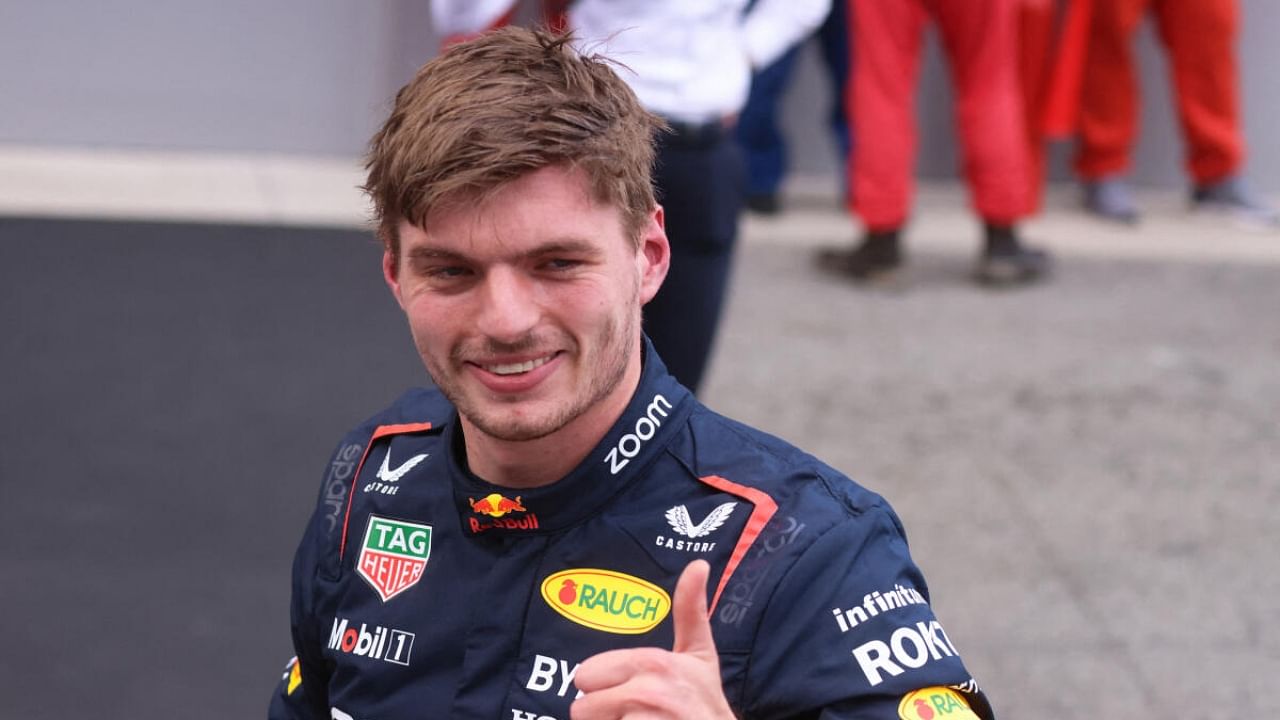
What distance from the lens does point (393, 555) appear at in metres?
2.10

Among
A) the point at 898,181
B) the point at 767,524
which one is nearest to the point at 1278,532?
the point at 898,181

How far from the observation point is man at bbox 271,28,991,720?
1.82 metres

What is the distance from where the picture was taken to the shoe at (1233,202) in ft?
23.8

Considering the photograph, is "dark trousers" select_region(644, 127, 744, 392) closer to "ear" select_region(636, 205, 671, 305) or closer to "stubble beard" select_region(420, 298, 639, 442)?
"ear" select_region(636, 205, 671, 305)

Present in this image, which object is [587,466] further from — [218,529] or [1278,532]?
[1278,532]

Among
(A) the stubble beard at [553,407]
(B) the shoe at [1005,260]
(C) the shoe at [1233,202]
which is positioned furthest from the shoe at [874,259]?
(A) the stubble beard at [553,407]

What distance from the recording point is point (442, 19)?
407cm

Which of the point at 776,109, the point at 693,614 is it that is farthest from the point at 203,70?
Result: the point at 693,614

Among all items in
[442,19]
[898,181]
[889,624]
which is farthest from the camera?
[898,181]

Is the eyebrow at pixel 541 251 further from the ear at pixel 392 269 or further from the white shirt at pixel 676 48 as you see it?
the white shirt at pixel 676 48

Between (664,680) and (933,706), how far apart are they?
0.32m

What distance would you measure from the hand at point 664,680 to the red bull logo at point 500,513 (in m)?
0.36

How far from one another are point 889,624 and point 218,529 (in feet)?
9.52

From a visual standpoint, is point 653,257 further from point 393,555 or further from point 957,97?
point 957,97
